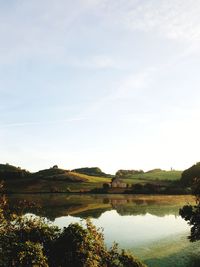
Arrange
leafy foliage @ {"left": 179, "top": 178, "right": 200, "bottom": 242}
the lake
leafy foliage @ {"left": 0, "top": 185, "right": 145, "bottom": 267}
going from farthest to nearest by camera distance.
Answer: the lake
leafy foliage @ {"left": 179, "top": 178, "right": 200, "bottom": 242}
leafy foliage @ {"left": 0, "top": 185, "right": 145, "bottom": 267}

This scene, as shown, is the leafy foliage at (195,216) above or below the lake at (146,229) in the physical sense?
above

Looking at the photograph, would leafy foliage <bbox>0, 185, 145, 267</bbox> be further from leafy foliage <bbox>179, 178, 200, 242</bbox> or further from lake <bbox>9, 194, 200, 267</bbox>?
leafy foliage <bbox>179, 178, 200, 242</bbox>

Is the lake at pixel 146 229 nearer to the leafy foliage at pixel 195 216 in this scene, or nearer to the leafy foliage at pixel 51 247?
the leafy foliage at pixel 51 247

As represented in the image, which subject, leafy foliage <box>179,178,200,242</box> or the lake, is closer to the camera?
leafy foliage <box>179,178,200,242</box>

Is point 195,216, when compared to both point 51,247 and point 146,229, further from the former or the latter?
point 51,247

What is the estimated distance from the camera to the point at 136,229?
8119 centimetres

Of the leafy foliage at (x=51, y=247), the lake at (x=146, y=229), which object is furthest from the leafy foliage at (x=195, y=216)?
the leafy foliage at (x=51, y=247)

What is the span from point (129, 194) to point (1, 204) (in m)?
152

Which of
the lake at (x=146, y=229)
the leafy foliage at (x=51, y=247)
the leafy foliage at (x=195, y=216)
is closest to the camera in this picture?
the leafy foliage at (x=51, y=247)

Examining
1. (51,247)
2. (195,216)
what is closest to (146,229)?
(195,216)

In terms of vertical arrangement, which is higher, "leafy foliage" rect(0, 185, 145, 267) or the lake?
"leafy foliage" rect(0, 185, 145, 267)

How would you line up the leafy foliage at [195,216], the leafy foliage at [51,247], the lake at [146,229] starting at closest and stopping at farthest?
the leafy foliage at [51,247]
the leafy foliage at [195,216]
the lake at [146,229]

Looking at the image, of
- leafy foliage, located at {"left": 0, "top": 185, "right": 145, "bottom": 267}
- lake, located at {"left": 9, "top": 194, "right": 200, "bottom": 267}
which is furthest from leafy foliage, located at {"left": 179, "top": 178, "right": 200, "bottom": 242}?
leafy foliage, located at {"left": 0, "top": 185, "right": 145, "bottom": 267}

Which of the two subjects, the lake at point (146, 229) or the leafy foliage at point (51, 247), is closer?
the leafy foliage at point (51, 247)
